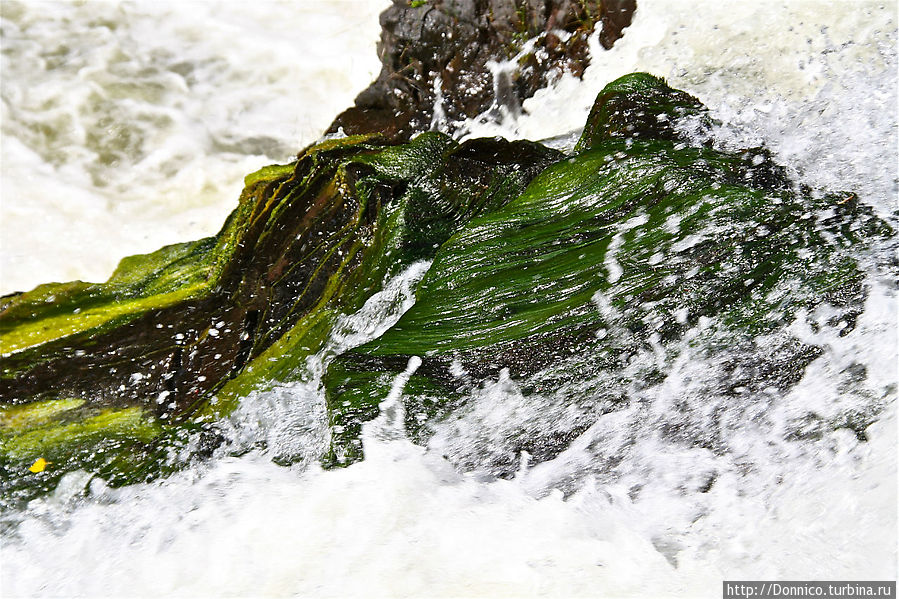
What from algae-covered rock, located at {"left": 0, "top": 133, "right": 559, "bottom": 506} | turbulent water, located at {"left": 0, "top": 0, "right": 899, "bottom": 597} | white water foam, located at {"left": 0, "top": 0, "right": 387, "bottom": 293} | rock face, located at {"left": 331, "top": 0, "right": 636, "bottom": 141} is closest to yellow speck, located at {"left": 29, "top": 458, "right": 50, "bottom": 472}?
algae-covered rock, located at {"left": 0, "top": 133, "right": 559, "bottom": 506}

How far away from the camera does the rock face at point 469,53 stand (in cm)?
Answer: 461

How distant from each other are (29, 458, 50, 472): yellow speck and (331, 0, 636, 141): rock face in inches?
122

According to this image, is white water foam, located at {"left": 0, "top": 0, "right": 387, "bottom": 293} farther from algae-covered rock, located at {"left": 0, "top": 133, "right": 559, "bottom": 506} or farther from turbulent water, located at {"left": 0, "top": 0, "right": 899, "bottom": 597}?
turbulent water, located at {"left": 0, "top": 0, "right": 899, "bottom": 597}

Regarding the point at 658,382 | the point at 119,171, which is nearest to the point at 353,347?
the point at 658,382

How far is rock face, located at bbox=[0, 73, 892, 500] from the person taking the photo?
8.99ft

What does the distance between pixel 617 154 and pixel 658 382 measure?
1155 millimetres

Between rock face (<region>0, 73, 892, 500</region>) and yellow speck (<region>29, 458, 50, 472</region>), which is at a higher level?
rock face (<region>0, 73, 892, 500</region>)

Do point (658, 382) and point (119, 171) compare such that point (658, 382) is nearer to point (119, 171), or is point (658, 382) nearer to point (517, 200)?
point (517, 200)

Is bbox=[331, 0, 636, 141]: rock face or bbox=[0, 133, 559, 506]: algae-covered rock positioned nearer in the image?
bbox=[0, 133, 559, 506]: algae-covered rock

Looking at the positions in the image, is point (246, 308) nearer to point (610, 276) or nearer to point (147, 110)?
point (610, 276)

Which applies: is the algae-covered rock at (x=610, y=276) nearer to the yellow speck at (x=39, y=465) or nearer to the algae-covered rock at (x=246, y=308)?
the algae-covered rock at (x=246, y=308)

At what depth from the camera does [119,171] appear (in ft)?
19.4

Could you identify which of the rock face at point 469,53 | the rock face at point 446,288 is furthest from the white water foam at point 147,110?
the rock face at point 446,288

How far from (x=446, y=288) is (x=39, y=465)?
87.0 inches
